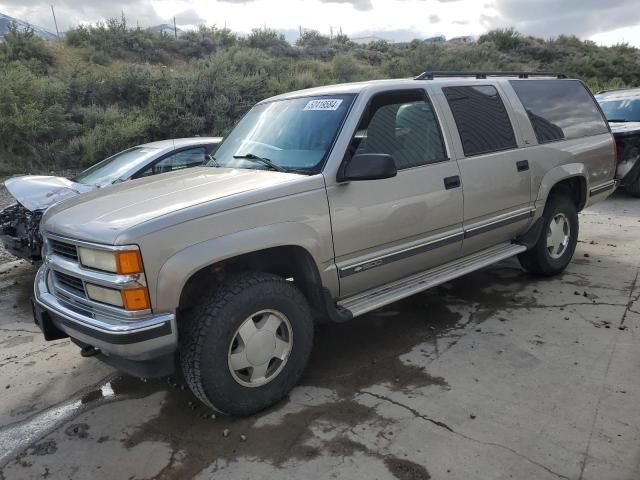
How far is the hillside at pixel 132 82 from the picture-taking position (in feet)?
36.8

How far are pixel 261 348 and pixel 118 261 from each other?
3.18 ft

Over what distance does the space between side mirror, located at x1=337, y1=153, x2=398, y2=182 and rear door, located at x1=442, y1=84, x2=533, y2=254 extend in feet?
3.55

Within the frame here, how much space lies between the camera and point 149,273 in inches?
104

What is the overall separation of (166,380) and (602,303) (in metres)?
3.70

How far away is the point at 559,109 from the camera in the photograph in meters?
5.12

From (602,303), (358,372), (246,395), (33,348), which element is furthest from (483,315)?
(33,348)

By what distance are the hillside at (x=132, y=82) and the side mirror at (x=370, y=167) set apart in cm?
937

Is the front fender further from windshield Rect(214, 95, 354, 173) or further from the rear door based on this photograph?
the rear door

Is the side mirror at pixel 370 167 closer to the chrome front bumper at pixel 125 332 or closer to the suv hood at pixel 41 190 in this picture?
the chrome front bumper at pixel 125 332

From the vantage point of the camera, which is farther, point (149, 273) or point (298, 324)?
point (298, 324)

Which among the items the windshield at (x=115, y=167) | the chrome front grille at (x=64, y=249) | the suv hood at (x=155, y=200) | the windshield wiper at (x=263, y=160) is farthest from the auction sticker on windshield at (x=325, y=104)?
the windshield at (x=115, y=167)

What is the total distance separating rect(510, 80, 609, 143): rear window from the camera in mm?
4832

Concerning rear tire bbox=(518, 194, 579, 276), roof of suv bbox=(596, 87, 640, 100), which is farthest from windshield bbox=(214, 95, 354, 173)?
roof of suv bbox=(596, 87, 640, 100)

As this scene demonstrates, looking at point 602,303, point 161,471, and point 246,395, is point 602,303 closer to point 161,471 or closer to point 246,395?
point 246,395
